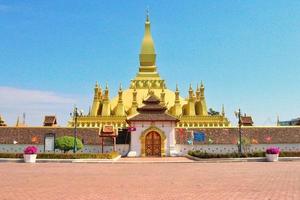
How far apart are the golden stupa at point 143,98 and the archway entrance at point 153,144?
443 inches

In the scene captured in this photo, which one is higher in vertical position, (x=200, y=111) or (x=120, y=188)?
(x=200, y=111)

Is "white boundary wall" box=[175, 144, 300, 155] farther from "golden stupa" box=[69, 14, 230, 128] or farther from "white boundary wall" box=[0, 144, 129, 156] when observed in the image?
"golden stupa" box=[69, 14, 230, 128]

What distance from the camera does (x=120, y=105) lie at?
203 feet

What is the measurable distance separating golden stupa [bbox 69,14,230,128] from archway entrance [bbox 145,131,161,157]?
11.3 metres

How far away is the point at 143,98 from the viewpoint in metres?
62.4

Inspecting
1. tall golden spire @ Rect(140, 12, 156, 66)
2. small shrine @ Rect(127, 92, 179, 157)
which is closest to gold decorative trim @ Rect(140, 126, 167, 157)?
small shrine @ Rect(127, 92, 179, 157)

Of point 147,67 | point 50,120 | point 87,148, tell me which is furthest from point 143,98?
point 87,148

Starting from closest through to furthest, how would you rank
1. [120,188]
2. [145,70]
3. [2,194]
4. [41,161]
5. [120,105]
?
1. [2,194]
2. [120,188]
3. [41,161]
4. [120,105]
5. [145,70]

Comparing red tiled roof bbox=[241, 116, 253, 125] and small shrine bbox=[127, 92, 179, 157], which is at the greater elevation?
red tiled roof bbox=[241, 116, 253, 125]

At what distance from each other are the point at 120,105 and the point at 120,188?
4611 centimetres

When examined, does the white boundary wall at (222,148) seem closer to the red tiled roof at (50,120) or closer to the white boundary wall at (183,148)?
the white boundary wall at (183,148)

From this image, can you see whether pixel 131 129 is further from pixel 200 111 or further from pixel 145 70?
pixel 145 70

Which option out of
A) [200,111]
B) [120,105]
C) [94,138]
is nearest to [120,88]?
[120,105]

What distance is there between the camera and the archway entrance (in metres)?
44.7
